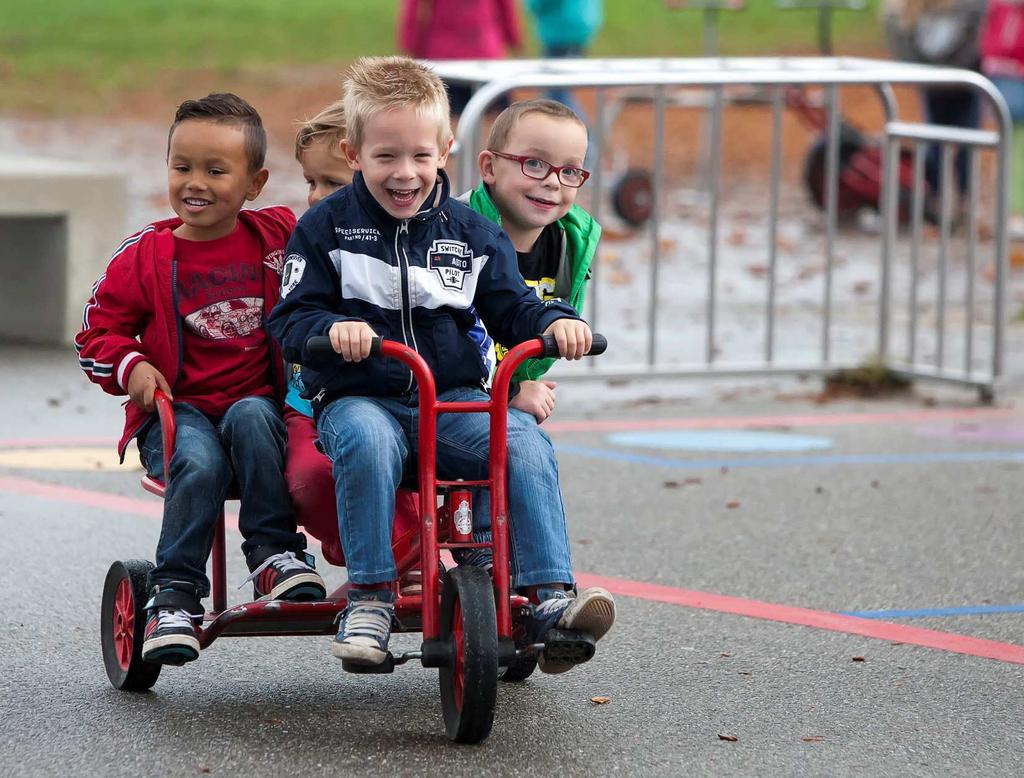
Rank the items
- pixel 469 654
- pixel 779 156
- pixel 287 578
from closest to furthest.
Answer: pixel 469 654 < pixel 287 578 < pixel 779 156

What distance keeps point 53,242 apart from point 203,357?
5.40m

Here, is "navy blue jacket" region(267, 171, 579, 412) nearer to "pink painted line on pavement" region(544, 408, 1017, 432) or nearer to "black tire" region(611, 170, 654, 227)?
"pink painted line on pavement" region(544, 408, 1017, 432)

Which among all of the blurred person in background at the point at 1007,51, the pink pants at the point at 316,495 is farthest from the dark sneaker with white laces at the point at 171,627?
the blurred person in background at the point at 1007,51

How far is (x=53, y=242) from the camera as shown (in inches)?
378

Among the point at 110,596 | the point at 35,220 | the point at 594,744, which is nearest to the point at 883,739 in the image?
the point at 594,744

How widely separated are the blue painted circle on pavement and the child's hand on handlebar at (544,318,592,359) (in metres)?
3.69

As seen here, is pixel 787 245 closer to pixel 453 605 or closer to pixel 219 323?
pixel 219 323

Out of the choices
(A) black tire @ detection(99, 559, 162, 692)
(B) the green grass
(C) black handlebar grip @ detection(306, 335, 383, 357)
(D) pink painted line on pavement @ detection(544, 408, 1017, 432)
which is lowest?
(A) black tire @ detection(99, 559, 162, 692)

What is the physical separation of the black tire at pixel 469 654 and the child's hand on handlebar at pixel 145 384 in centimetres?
85

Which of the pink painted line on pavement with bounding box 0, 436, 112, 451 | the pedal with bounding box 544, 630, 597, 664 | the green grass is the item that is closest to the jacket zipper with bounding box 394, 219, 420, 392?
the pedal with bounding box 544, 630, 597, 664

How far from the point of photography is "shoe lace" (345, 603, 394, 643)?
4000 mm

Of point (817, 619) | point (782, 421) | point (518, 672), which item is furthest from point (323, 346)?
point (782, 421)

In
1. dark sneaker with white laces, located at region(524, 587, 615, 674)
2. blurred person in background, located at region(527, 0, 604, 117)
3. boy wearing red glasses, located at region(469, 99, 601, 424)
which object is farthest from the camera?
blurred person in background, located at region(527, 0, 604, 117)

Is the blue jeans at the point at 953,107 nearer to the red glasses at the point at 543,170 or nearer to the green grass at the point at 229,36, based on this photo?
the red glasses at the point at 543,170
